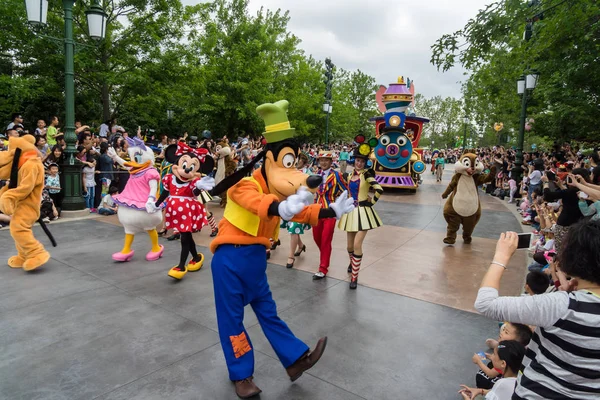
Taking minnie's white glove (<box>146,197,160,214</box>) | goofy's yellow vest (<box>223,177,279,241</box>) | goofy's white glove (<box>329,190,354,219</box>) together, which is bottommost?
minnie's white glove (<box>146,197,160,214</box>)

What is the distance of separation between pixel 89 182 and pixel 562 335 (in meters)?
10.0

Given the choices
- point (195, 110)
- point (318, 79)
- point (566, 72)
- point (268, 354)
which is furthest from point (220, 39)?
point (268, 354)

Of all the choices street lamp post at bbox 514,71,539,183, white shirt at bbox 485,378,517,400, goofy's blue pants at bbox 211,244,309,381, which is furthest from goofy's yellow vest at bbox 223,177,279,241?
street lamp post at bbox 514,71,539,183

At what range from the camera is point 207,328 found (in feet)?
12.3

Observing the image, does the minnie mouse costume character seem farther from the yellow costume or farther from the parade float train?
the parade float train

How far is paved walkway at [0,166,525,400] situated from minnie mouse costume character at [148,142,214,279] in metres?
0.31

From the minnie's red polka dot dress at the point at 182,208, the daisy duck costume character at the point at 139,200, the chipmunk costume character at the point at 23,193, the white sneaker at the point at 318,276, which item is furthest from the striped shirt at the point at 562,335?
the chipmunk costume character at the point at 23,193

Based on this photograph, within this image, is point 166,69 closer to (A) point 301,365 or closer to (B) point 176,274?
(B) point 176,274

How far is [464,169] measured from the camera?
23.9 feet

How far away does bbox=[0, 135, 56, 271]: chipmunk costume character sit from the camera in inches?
195

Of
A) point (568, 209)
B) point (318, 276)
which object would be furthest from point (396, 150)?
point (318, 276)

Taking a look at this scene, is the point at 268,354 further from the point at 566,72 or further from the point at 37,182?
the point at 566,72

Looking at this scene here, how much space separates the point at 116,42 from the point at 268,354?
16.0 meters

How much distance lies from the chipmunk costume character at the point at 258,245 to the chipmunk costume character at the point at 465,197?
17.1ft
